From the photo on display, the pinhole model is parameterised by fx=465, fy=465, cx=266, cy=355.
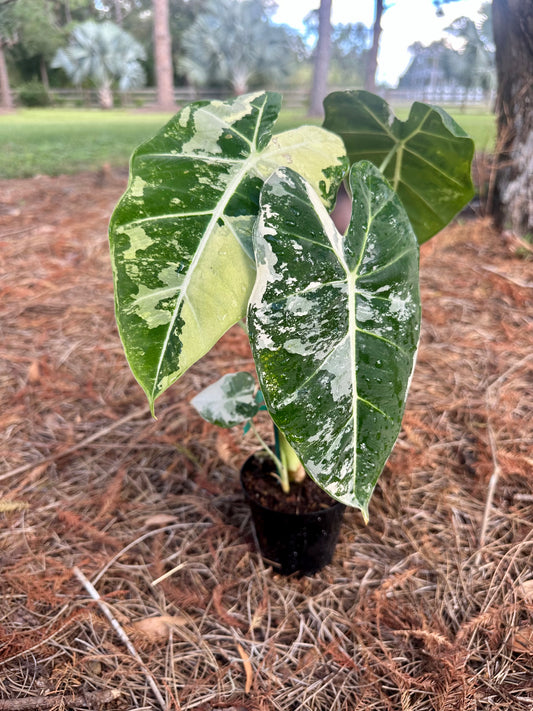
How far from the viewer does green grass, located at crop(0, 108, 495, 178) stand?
344cm

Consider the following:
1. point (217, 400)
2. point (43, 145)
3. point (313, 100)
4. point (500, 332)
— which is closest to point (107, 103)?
point (43, 145)

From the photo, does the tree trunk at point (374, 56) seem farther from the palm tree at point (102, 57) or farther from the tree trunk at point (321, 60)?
the palm tree at point (102, 57)

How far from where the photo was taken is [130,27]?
4.18 m

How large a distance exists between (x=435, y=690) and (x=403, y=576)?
0.61 feet

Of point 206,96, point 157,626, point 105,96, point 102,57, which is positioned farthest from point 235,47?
point 157,626

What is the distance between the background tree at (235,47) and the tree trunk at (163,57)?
19.3 inches

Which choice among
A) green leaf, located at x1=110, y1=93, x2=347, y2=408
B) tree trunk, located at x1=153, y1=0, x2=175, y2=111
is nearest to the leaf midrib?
green leaf, located at x1=110, y1=93, x2=347, y2=408

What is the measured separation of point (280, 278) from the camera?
1.62ft

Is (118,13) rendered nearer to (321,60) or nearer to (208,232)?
(321,60)

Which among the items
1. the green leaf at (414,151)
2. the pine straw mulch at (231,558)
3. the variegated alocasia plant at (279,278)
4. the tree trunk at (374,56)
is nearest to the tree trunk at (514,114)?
the pine straw mulch at (231,558)

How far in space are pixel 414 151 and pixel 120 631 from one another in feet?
3.02

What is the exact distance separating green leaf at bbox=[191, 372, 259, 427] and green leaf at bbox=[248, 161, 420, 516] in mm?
278

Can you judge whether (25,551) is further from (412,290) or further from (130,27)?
(130,27)

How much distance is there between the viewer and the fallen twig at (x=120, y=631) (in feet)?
2.13
